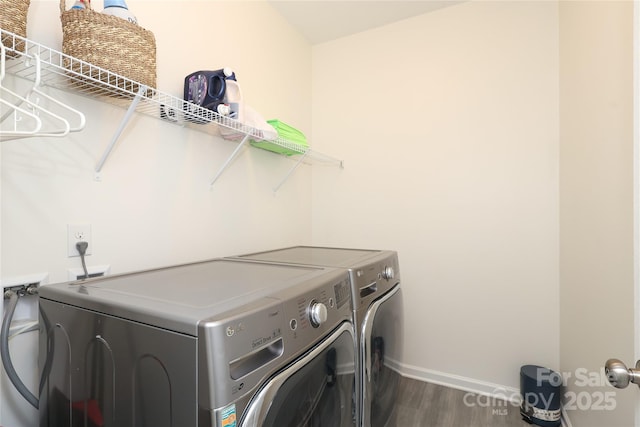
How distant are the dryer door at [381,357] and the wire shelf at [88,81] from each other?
1.07m

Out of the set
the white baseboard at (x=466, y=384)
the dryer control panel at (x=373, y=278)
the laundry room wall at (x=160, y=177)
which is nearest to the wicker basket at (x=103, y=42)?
the laundry room wall at (x=160, y=177)

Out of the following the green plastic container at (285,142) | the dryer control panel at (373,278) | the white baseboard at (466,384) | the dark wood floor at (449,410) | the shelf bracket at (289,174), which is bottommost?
the dark wood floor at (449,410)

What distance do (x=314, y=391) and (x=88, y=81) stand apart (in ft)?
4.00

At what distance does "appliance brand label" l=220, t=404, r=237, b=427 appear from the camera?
634 mm

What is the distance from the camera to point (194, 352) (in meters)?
0.64

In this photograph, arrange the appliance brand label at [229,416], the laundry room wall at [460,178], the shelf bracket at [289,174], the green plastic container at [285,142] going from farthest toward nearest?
the shelf bracket at [289,174] → the laundry room wall at [460,178] → the green plastic container at [285,142] → the appliance brand label at [229,416]

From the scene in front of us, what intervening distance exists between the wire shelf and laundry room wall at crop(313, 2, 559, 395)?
4.36 ft

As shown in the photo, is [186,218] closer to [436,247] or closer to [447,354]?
[436,247]

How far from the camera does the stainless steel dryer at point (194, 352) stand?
0.65m

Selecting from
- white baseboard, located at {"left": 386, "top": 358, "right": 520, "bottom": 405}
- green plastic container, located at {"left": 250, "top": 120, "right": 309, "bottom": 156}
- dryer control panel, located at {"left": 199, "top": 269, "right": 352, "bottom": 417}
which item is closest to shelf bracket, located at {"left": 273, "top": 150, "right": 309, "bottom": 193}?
green plastic container, located at {"left": 250, "top": 120, "right": 309, "bottom": 156}

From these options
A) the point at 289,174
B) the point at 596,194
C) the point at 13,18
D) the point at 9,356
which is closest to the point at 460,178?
the point at 596,194

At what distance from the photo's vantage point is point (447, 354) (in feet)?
7.42

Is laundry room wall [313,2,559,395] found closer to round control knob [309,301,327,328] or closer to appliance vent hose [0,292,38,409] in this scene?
round control knob [309,301,327,328]

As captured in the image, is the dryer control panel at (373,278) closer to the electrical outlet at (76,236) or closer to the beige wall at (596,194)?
the beige wall at (596,194)
